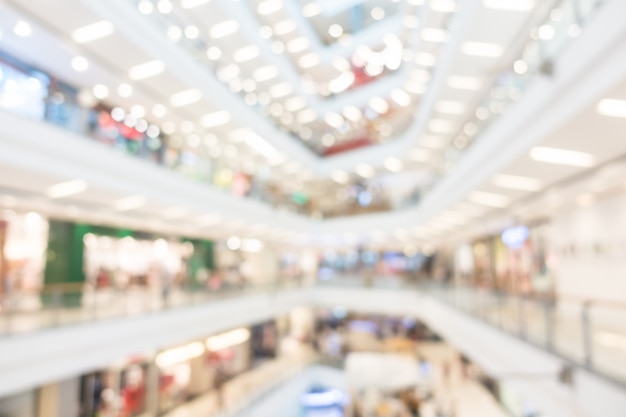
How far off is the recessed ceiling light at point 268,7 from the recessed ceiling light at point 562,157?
11300 mm

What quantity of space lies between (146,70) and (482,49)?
7.02 metres

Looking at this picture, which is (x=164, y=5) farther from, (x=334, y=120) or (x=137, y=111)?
(x=334, y=120)

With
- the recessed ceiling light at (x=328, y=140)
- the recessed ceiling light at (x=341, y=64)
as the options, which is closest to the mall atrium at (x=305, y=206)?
the recessed ceiling light at (x=341, y=64)

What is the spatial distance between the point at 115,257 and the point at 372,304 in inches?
379

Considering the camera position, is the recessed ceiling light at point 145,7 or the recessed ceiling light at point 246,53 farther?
the recessed ceiling light at point 246,53

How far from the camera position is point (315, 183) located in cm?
2253

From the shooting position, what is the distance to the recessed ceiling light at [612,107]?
4.17 metres

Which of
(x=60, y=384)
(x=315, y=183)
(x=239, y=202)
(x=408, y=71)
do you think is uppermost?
(x=408, y=71)

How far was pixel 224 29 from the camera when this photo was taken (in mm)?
12844

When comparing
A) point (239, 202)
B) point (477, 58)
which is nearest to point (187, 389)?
point (239, 202)

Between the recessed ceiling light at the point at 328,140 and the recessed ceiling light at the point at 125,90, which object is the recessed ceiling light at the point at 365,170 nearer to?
the recessed ceiling light at the point at 328,140

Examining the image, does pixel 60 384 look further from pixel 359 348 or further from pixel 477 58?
pixel 359 348

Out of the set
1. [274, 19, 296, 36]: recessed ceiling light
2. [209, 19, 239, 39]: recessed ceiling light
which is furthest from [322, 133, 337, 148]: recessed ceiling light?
[209, 19, 239, 39]: recessed ceiling light

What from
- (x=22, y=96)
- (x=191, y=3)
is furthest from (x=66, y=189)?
(x=191, y=3)
